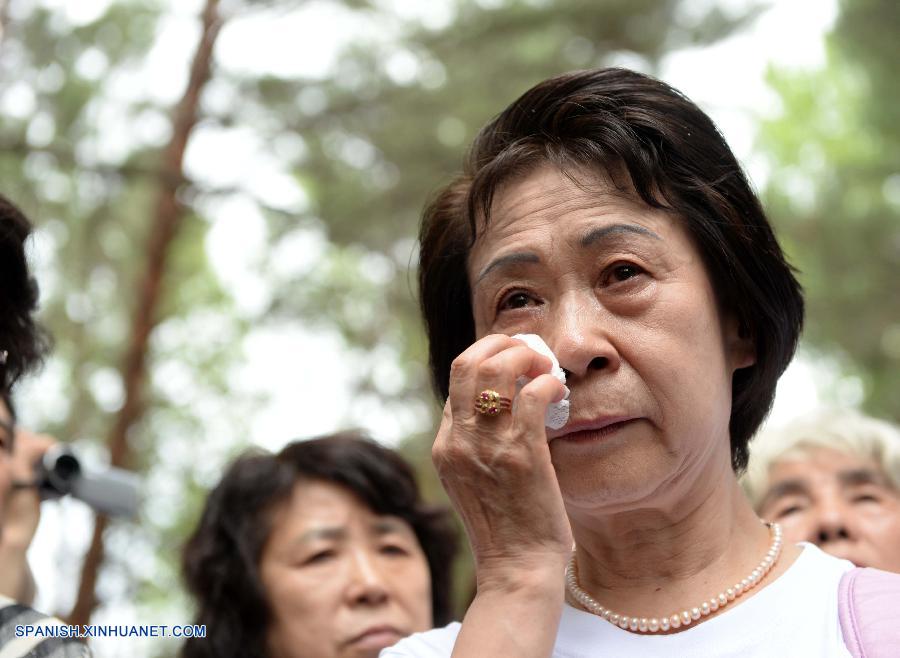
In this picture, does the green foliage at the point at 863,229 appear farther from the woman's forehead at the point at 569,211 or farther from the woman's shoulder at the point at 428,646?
the woman's shoulder at the point at 428,646

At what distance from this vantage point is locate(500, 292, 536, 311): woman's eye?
7.14ft

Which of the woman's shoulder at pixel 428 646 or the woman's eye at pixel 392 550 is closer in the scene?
the woman's shoulder at pixel 428 646

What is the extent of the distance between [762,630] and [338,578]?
191cm

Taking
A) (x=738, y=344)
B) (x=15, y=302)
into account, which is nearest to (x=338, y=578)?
(x=15, y=302)

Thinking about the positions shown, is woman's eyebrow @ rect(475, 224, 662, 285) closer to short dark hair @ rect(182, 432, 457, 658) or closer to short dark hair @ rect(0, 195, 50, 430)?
short dark hair @ rect(0, 195, 50, 430)

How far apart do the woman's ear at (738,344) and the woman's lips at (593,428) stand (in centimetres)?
36

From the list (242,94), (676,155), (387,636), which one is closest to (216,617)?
(387,636)

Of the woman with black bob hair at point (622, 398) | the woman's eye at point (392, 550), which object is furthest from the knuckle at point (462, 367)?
the woman's eye at point (392, 550)

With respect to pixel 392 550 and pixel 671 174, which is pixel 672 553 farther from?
pixel 392 550

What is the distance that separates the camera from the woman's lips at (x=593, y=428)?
2.01 metres

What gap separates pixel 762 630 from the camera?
6.37 feet

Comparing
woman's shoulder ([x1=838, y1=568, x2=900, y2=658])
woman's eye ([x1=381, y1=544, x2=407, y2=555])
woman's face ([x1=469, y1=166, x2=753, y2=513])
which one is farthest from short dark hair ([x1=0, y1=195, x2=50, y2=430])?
woman's shoulder ([x1=838, y1=568, x2=900, y2=658])

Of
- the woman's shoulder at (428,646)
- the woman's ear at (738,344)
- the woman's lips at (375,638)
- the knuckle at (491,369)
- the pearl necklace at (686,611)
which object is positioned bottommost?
the woman's lips at (375,638)

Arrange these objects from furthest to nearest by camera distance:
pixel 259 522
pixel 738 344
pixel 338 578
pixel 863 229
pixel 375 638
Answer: pixel 863 229 → pixel 259 522 → pixel 338 578 → pixel 375 638 → pixel 738 344
